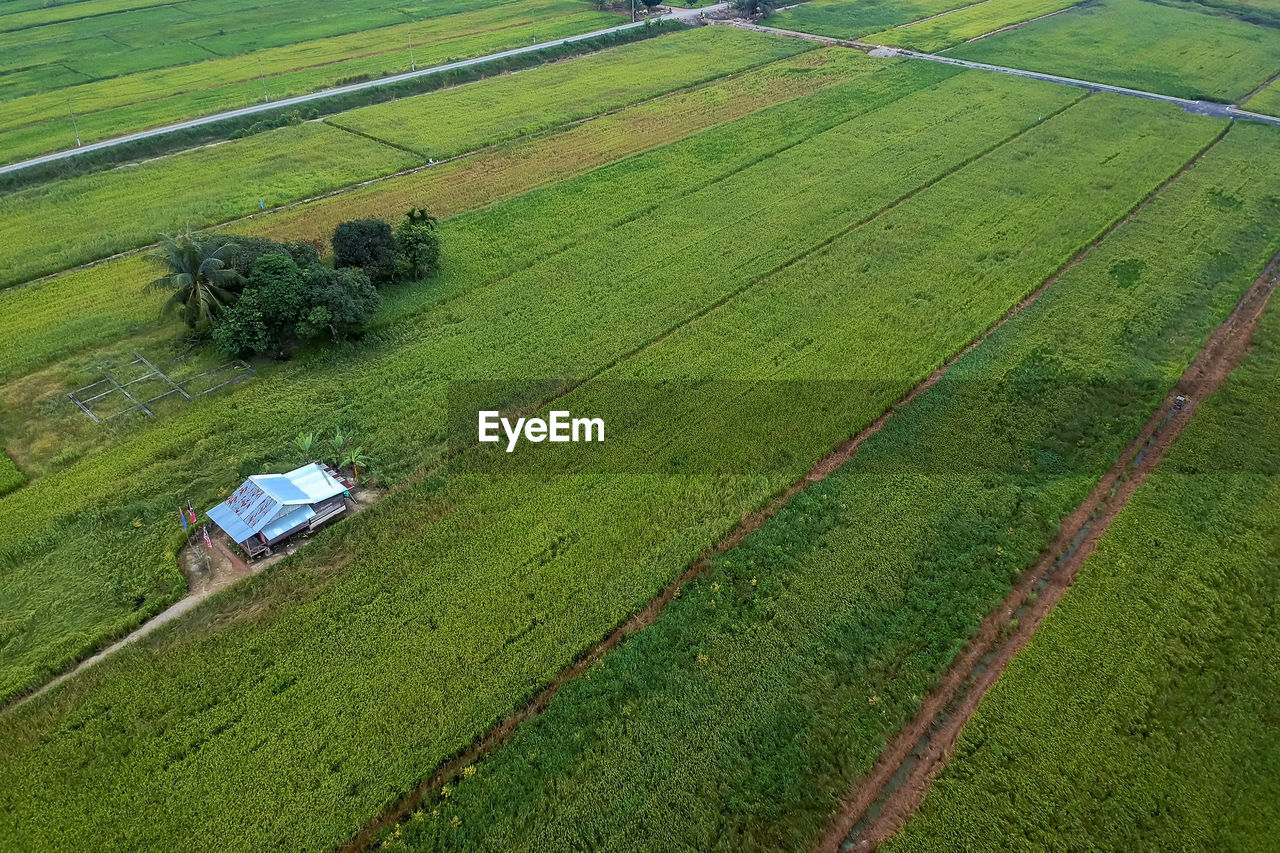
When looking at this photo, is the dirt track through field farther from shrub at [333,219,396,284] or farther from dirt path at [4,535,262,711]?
shrub at [333,219,396,284]

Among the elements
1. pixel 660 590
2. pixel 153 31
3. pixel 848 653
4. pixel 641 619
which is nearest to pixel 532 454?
pixel 660 590

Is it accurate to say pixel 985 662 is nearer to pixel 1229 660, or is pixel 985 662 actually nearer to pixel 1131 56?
pixel 1229 660

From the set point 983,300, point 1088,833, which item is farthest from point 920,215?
point 1088,833

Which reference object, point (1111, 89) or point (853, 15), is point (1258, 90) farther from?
point (853, 15)

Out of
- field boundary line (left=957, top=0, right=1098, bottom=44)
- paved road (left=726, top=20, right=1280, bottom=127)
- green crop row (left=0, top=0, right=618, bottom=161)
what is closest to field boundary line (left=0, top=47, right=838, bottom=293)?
green crop row (left=0, top=0, right=618, bottom=161)

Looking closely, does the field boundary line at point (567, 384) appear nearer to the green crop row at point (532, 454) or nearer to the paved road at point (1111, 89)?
the green crop row at point (532, 454)

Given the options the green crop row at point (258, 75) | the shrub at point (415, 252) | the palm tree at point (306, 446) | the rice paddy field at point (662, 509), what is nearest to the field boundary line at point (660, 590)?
the rice paddy field at point (662, 509)
